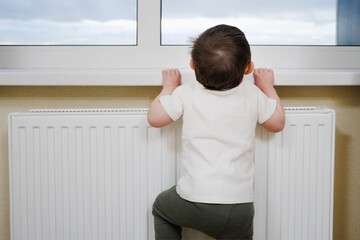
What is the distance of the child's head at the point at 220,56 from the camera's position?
1039mm

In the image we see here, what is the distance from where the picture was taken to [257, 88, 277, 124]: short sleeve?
1.16m

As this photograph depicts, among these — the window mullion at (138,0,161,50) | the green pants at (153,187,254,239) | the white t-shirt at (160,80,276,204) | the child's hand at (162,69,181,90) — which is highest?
the window mullion at (138,0,161,50)

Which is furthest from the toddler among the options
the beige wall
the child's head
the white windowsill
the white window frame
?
the white window frame

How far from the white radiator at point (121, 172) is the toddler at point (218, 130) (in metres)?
0.12

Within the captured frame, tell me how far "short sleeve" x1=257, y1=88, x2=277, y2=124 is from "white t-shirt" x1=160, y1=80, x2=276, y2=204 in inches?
0.5

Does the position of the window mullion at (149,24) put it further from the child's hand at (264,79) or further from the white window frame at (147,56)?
the child's hand at (264,79)

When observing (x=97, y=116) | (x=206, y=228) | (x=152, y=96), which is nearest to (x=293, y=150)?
(x=206, y=228)

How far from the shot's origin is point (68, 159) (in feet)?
4.16

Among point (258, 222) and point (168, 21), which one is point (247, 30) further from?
point (258, 222)

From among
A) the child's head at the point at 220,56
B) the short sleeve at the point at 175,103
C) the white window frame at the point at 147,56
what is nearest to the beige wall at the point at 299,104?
the white window frame at the point at 147,56

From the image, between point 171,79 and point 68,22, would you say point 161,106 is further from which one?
point 68,22

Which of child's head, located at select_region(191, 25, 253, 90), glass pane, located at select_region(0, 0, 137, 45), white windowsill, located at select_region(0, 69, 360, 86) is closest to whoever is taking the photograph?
child's head, located at select_region(191, 25, 253, 90)

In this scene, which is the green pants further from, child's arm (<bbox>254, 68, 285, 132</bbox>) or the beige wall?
the beige wall

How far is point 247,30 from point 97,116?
64 centimetres
